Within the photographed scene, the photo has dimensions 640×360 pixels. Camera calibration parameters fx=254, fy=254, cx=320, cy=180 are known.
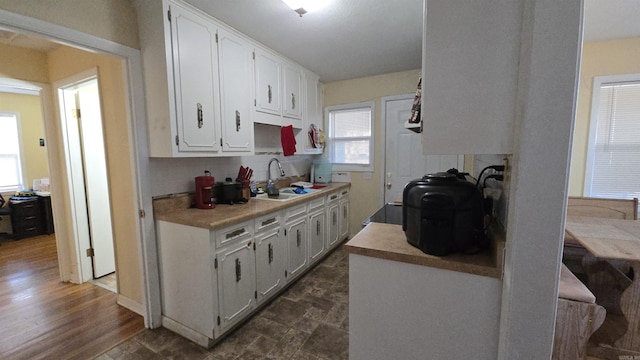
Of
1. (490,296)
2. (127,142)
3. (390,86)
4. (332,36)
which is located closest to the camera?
(490,296)

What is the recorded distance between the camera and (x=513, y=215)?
0.85 m

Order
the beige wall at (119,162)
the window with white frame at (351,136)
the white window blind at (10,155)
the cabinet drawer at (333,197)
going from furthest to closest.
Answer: the white window blind at (10,155), the window with white frame at (351,136), the cabinet drawer at (333,197), the beige wall at (119,162)

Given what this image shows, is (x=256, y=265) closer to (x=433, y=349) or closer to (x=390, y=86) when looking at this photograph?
(x=433, y=349)

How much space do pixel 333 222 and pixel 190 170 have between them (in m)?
1.91

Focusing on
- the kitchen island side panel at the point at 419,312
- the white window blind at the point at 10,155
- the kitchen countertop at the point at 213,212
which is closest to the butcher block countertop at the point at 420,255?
the kitchen island side panel at the point at 419,312

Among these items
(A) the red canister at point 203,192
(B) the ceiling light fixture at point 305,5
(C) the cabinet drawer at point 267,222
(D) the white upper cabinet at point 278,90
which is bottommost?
(C) the cabinet drawer at point 267,222

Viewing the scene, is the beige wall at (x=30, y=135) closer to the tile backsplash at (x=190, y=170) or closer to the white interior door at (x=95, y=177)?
the white interior door at (x=95, y=177)

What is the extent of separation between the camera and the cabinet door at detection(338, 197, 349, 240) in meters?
3.65

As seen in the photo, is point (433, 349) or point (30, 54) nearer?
point (433, 349)

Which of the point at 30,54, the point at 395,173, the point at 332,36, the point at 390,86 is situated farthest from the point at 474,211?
the point at 30,54

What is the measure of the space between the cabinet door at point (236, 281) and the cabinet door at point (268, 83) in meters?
1.41

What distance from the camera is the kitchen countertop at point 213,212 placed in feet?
5.77

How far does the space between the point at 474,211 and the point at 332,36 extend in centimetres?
207

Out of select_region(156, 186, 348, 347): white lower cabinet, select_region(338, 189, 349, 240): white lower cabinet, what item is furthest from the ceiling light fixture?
select_region(338, 189, 349, 240): white lower cabinet
